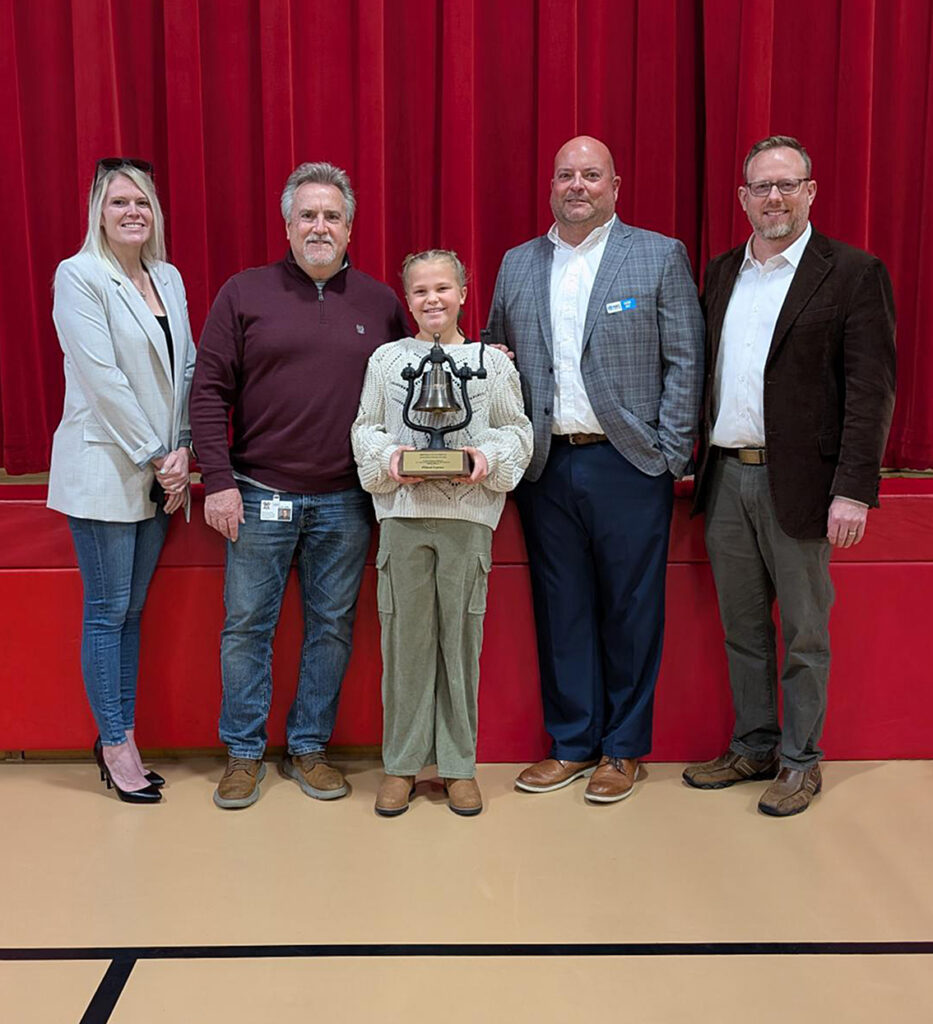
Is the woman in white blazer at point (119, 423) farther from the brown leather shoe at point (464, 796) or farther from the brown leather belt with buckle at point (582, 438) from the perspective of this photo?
the brown leather belt with buckle at point (582, 438)

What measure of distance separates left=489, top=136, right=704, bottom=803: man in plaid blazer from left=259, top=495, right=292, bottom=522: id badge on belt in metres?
0.63

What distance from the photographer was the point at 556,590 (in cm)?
262

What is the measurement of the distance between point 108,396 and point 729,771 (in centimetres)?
190

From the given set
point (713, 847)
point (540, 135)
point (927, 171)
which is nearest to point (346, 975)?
point (713, 847)

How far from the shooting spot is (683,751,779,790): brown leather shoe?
2.64 m

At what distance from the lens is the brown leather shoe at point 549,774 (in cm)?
262

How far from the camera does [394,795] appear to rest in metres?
2.51

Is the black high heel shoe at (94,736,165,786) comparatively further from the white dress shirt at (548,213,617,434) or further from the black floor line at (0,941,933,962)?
the white dress shirt at (548,213,617,434)

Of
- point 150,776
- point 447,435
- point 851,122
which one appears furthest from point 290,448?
point 851,122

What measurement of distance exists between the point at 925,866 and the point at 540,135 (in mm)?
2447

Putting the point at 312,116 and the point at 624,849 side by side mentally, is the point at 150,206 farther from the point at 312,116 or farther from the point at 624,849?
the point at 624,849

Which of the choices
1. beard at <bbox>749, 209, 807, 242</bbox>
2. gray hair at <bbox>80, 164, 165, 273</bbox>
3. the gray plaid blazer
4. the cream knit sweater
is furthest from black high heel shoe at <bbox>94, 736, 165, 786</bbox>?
beard at <bbox>749, 209, 807, 242</bbox>

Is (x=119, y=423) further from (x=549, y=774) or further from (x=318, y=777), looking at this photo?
(x=549, y=774)

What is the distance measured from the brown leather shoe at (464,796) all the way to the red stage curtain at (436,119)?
5.44 ft
